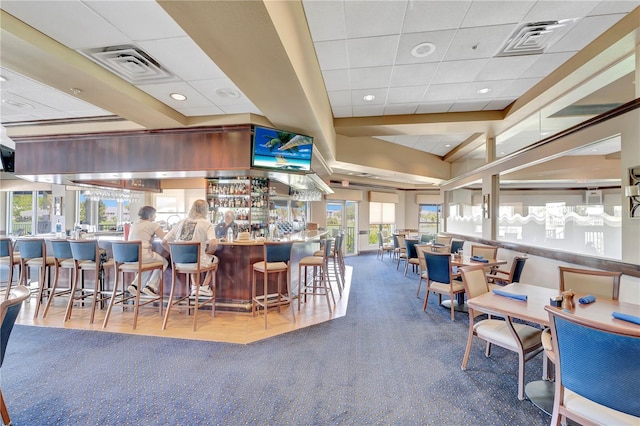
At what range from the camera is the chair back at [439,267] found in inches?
158

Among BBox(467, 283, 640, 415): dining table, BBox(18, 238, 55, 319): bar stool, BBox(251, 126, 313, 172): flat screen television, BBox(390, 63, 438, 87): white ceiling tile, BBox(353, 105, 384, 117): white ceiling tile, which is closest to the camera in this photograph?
BBox(467, 283, 640, 415): dining table

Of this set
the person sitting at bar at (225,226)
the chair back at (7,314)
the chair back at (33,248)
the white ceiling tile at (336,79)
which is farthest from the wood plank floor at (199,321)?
the white ceiling tile at (336,79)

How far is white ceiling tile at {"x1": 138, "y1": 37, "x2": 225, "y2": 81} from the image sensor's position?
2596 millimetres

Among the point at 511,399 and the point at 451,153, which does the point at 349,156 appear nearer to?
the point at 451,153

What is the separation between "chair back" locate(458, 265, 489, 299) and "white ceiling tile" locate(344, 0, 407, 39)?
8.27 ft

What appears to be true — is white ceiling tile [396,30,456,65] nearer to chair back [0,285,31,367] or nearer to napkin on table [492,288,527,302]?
napkin on table [492,288,527,302]

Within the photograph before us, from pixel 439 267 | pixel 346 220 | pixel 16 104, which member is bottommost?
pixel 439 267

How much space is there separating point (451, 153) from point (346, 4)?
6.64 m

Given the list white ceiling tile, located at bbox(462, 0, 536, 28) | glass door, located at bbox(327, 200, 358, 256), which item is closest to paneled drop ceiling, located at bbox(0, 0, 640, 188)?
white ceiling tile, located at bbox(462, 0, 536, 28)

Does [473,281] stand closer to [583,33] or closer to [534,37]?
[534,37]

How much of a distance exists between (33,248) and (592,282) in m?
7.07

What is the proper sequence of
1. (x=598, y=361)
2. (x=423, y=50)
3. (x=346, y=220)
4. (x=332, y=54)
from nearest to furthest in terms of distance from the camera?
(x=598, y=361), (x=423, y=50), (x=332, y=54), (x=346, y=220)

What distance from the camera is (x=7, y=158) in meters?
5.15

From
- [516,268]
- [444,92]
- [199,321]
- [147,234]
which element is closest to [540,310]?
[516,268]
